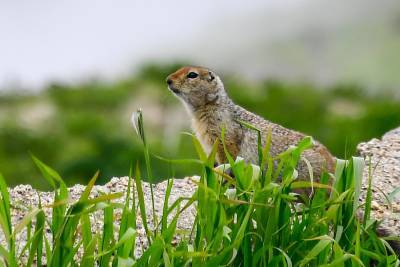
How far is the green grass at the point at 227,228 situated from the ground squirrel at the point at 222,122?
112 centimetres

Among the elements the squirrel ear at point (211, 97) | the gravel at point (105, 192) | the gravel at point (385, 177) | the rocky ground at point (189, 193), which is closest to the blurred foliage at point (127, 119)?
the squirrel ear at point (211, 97)

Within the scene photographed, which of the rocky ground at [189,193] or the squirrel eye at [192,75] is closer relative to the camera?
the rocky ground at [189,193]

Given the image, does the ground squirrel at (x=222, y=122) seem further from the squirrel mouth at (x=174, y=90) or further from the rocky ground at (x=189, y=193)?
the rocky ground at (x=189, y=193)

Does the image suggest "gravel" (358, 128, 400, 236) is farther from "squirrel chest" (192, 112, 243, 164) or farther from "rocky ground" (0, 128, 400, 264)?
"squirrel chest" (192, 112, 243, 164)

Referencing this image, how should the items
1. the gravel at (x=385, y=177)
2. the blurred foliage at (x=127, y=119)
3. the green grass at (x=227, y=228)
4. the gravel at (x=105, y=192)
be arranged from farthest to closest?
the blurred foliage at (x=127, y=119)
the gravel at (x=385, y=177)
the gravel at (x=105, y=192)
the green grass at (x=227, y=228)

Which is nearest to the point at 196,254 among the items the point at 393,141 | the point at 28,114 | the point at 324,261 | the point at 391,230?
the point at 324,261

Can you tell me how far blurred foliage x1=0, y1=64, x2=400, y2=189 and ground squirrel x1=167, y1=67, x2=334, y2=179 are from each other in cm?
995

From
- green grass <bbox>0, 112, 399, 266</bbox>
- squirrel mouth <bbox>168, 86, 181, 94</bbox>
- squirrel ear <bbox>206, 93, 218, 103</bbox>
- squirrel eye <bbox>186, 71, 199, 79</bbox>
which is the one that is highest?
squirrel eye <bbox>186, 71, 199, 79</bbox>

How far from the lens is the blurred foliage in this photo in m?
21.5

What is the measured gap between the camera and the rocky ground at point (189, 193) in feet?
19.3

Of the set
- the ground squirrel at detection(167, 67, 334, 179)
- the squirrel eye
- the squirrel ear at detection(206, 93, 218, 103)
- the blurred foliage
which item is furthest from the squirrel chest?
the blurred foliage

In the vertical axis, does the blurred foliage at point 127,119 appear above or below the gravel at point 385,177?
above

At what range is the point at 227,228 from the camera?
5.29m

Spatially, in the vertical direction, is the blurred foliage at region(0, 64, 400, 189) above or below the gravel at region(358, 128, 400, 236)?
above
